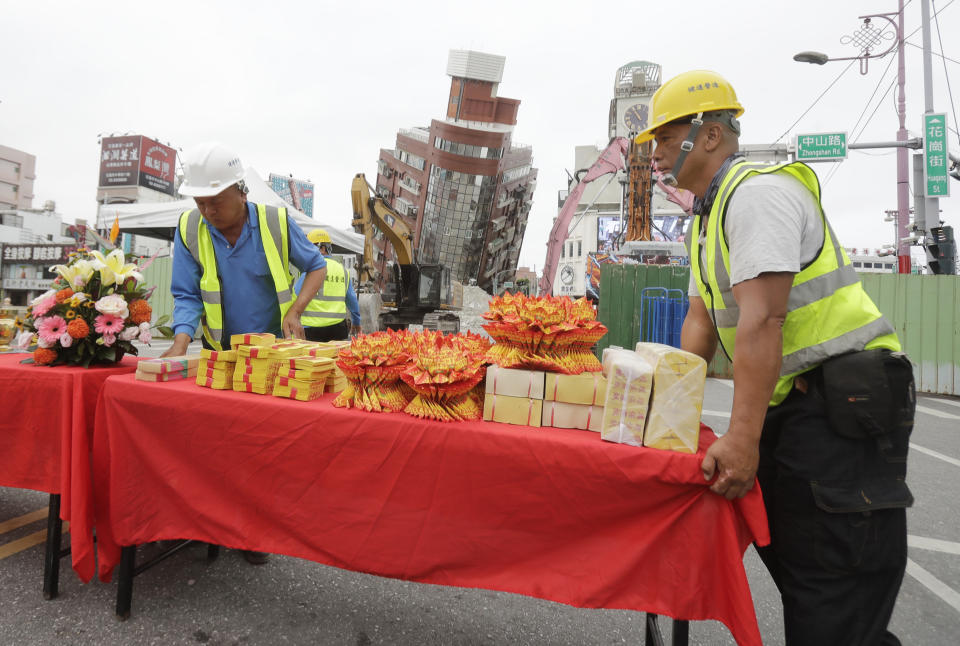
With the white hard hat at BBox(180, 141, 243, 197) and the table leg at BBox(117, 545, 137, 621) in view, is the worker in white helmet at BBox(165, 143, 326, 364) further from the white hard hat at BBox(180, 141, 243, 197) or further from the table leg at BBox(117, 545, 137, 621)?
the table leg at BBox(117, 545, 137, 621)

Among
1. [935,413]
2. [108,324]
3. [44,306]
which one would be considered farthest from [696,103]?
[935,413]

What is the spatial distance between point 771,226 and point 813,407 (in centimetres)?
55

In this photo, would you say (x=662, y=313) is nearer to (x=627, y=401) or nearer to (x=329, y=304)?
(x=329, y=304)

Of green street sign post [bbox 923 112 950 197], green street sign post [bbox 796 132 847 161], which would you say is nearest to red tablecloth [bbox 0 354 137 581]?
green street sign post [bbox 796 132 847 161]

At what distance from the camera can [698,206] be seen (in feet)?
5.34

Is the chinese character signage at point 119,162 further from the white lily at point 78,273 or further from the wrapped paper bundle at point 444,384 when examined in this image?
the wrapped paper bundle at point 444,384

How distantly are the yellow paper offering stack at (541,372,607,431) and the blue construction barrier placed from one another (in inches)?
352

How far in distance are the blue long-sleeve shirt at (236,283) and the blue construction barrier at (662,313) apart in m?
8.72

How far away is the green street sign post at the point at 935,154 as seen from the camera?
1063 cm

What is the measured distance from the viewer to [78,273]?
8.04 ft

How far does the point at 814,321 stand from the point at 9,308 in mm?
5161

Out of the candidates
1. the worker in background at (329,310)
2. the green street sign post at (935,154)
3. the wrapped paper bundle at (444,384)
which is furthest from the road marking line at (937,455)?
the green street sign post at (935,154)

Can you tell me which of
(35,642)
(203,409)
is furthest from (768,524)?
(35,642)

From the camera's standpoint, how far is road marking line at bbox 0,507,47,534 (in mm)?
2844
